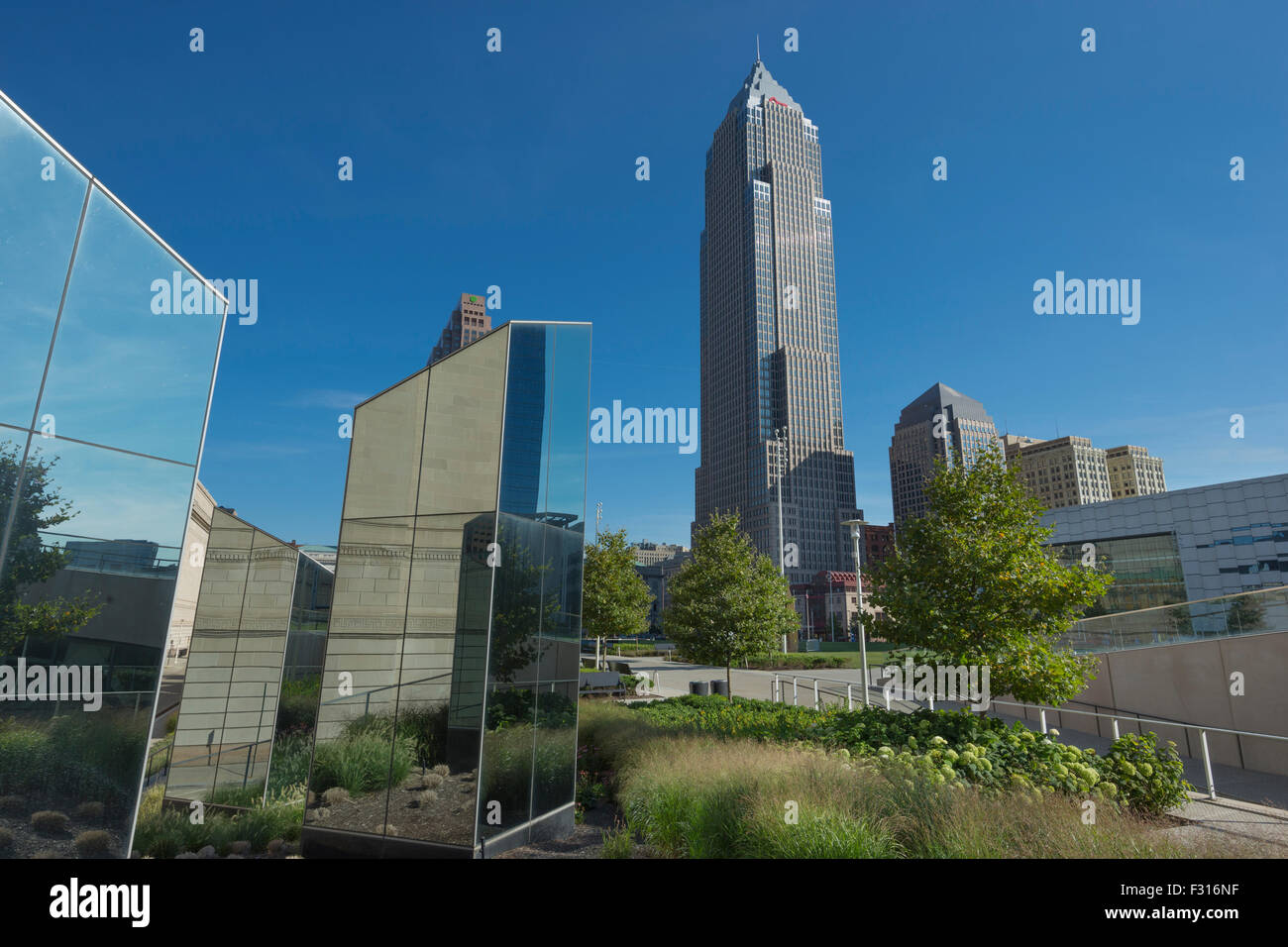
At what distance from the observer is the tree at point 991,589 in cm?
1130

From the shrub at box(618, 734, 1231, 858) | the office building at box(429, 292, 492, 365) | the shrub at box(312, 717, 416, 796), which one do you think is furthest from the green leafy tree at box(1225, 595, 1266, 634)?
the office building at box(429, 292, 492, 365)

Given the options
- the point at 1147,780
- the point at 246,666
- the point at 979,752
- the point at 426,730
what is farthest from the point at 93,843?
the point at 1147,780

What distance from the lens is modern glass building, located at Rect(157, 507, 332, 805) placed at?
441 inches

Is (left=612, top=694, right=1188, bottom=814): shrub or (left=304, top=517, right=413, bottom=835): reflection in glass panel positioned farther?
(left=612, top=694, right=1188, bottom=814): shrub

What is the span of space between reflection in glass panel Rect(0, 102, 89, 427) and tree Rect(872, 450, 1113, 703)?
492 inches

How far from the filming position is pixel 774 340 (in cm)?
16562

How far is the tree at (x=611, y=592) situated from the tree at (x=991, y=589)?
1823cm

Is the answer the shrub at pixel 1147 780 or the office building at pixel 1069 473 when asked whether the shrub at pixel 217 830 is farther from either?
the office building at pixel 1069 473

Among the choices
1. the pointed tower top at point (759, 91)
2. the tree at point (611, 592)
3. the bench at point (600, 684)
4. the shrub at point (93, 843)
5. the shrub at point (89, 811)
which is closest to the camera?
the shrub at point (93, 843)

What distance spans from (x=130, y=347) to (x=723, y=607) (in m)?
19.8

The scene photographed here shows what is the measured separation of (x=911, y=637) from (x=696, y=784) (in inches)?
243

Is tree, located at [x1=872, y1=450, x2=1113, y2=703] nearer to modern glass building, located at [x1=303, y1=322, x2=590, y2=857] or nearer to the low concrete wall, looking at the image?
the low concrete wall

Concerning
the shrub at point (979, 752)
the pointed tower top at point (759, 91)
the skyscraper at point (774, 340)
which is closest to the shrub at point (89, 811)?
the shrub at point (979, 752)

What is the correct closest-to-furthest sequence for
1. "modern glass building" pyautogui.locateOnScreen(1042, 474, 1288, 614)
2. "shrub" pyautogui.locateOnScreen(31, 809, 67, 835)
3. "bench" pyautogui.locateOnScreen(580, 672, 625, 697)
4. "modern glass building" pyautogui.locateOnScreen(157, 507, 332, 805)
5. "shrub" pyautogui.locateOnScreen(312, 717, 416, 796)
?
"shrub" pyautogui.locateOnScreen(31, 809, 67, 835) → "shrub" pyautogui.locateOnScreen(312, 717, 416, 796) → "modern glass building" pyautogui.locateOnScreen(157, 507, 332, 805) → "bench" pyautogui.locateOnScreen(580, 672, 625, 697) → "modern glass building" pyautogui.locateOnScreen(1042, 474, 1288, 614)
